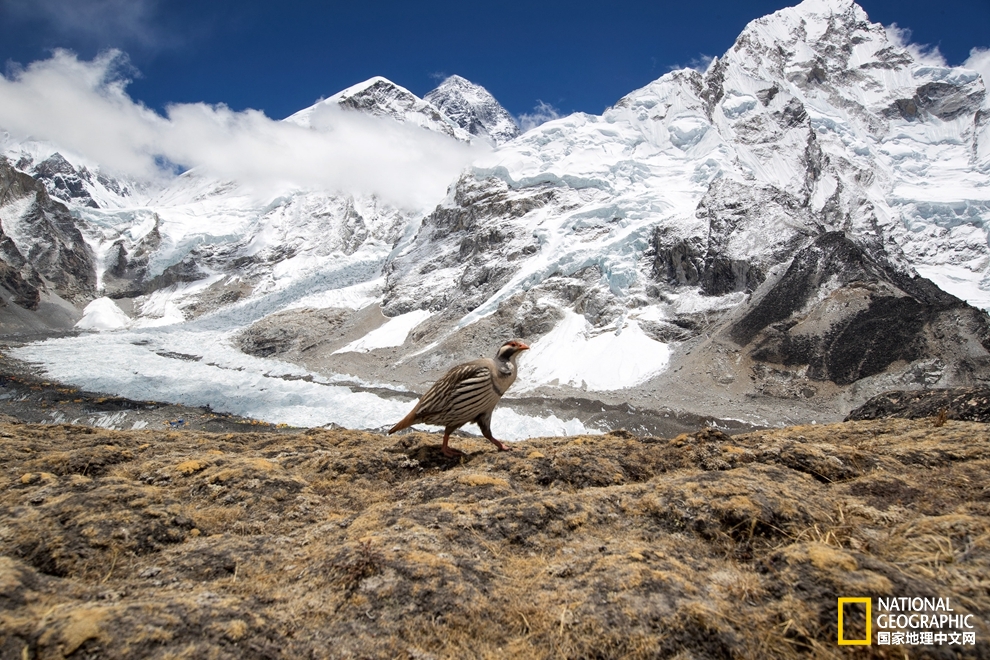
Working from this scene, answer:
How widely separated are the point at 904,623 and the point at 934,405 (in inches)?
278

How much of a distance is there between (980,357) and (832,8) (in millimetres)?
187307

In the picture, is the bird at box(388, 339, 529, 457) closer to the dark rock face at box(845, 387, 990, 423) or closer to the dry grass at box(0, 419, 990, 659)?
the dry grass at box(0, 419, 990, 659)

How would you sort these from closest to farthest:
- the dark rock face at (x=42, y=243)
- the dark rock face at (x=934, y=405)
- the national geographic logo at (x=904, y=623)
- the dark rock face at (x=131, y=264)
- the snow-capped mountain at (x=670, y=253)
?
the national geographic logo at (x=904, y=623), the dark rock face at (x=934, y=405), the snow-capped mountain at (x=670, y=253), the dark rock face at (x=42, y=243), the dark rock face at (x=131, y=264)

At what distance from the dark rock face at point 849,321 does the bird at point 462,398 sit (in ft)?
193

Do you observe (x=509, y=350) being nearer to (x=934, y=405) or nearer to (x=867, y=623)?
(x=867, y=623)

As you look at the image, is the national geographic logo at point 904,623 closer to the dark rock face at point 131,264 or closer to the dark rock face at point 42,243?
the dark rock face at point 42,243

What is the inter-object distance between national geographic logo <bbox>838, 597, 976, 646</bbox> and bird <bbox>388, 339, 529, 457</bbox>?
3.41 meters

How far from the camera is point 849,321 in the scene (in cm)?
5638

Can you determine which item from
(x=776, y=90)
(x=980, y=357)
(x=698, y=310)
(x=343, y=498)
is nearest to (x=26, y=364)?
(x=343, y=498)

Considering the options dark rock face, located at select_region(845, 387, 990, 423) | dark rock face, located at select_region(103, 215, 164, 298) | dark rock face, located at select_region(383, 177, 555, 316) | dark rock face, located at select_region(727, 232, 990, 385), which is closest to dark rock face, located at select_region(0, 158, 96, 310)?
dark rock face, located at select_region(103, 215, 164, 298)

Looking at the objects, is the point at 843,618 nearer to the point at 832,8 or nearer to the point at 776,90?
the point at 776,90

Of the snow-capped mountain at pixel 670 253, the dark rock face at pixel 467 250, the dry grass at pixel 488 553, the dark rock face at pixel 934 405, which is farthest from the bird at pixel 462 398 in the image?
the dark rock face at pixel 467 250

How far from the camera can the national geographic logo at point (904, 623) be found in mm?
1695

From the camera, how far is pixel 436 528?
3.03m
